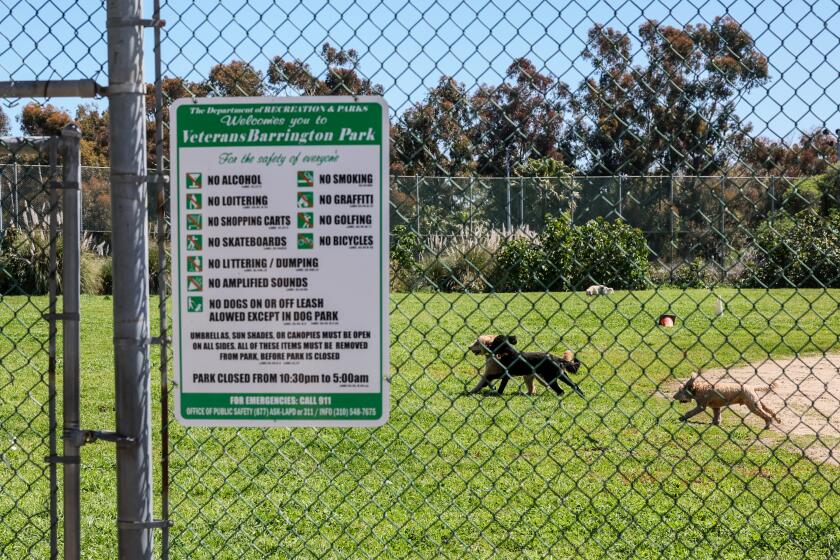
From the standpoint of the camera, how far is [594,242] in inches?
163

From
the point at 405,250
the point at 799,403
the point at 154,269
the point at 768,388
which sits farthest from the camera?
the point at 154,269

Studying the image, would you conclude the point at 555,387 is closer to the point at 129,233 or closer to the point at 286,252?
the point at 286,252

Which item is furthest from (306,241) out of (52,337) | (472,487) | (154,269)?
(154,269)

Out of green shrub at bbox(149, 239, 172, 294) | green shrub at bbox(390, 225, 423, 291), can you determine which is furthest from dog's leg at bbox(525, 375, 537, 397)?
green shrub at bbox(390, 225, 423, 291)

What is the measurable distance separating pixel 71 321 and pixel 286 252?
25.6 inches

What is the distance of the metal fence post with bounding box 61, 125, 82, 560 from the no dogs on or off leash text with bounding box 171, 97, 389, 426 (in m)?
0.30

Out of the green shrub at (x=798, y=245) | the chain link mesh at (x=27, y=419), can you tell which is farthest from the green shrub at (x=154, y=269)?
the green shrub at (x=798, y=245)

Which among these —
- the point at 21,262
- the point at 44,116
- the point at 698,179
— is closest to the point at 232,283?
the point at 698,179

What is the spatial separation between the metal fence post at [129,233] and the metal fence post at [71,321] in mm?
149

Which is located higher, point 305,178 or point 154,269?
point 305,178

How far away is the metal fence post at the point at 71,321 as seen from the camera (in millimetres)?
2682

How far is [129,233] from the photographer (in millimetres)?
2598

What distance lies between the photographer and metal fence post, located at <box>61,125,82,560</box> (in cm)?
268

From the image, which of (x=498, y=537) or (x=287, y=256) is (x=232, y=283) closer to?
(x=287, y=256)
